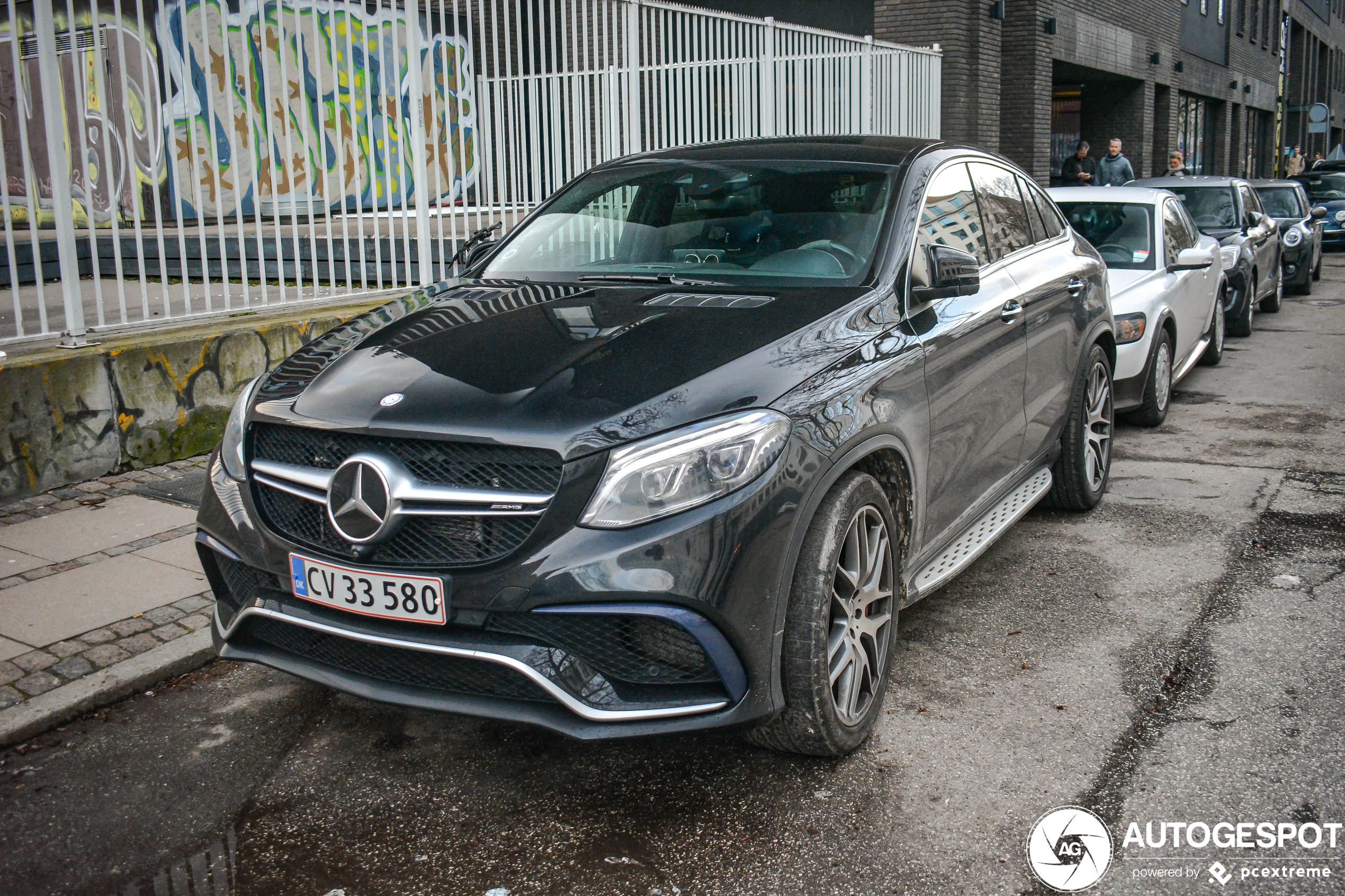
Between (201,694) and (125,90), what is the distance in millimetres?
3543

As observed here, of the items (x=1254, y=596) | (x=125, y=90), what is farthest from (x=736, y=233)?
(x=125, y=90)

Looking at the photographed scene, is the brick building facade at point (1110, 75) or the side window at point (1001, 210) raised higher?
the brick building facade at point (1110, 75)

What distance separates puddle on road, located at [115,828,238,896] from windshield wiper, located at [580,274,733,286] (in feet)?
6.88

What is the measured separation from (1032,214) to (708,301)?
8.00 feet

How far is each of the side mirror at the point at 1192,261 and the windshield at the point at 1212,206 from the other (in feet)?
14.1

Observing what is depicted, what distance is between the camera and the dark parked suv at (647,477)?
2.63 metres

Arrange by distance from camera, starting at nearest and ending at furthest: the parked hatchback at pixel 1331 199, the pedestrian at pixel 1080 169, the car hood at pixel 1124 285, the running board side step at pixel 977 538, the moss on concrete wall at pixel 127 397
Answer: the running board side step at pixel 977 538
the moss on concrete wall at pixel 127 397
the car hood at pixel 1124 285
the pedestrian at pixel 1080 169
the parked hatchback at pixel 1331 199

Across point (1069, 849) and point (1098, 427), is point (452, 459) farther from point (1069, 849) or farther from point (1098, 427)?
point (1098, 427)

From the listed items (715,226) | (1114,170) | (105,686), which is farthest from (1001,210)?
(1114,170)

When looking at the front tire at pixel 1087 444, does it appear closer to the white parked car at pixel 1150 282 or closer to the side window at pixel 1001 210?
the side window at pixel 1001 210

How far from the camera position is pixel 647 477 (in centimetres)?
264

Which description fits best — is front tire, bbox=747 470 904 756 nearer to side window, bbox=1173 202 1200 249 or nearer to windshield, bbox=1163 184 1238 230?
side window, bbox=1173 202 1200 249

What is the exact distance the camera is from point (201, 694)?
3.77 m

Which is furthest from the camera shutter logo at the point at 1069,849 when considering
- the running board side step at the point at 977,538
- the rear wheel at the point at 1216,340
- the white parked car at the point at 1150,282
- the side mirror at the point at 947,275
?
the rear wheel at the point at 1216,340
